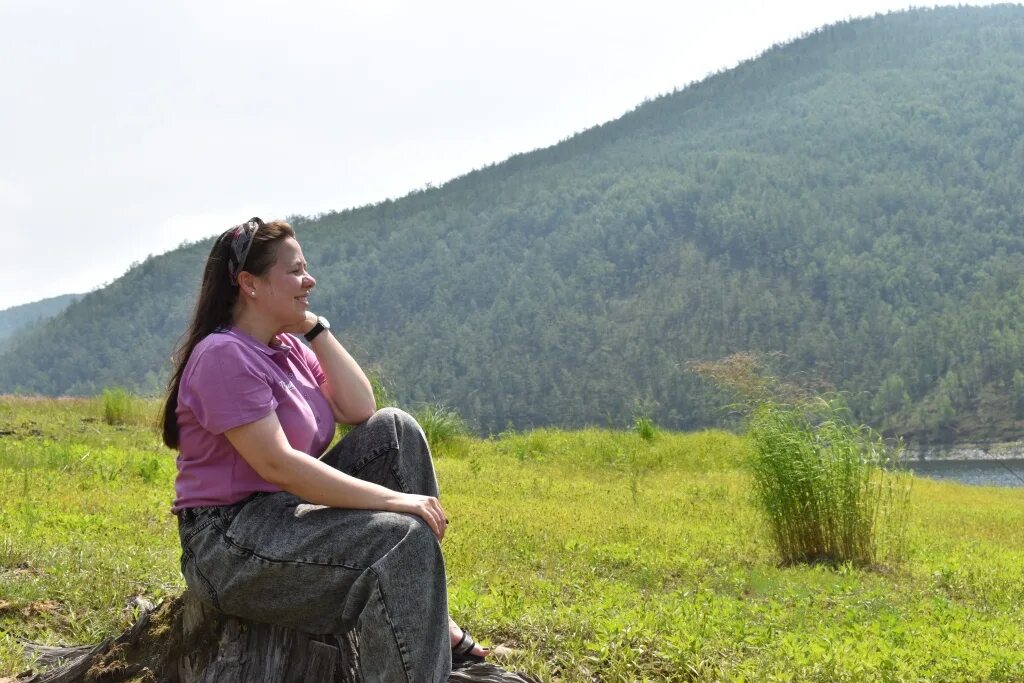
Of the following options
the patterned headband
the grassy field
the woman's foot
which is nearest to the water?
the grassy field

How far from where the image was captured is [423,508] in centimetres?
285

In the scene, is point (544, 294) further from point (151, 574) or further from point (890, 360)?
point (151, 574)

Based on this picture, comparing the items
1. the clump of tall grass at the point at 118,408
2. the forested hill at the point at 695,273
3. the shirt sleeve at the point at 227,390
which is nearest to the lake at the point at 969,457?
the forested hill at the point at 695,273

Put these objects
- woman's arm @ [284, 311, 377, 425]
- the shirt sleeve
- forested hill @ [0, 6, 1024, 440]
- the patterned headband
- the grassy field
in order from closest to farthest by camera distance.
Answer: the shirt sleeve → the patterned headband → woman's arm @ [284, 311, 377, 425] → the grassy field → forested hill @ [0, 6, 1024, 440]

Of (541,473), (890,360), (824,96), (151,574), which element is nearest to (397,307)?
(890,360)

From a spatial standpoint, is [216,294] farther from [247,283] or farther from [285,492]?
[285,492]

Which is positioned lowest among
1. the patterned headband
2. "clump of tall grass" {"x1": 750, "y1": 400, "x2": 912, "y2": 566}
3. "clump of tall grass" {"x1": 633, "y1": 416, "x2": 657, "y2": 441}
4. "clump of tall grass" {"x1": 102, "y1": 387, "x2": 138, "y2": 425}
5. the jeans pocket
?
"clump of tall grass" {"x1": 633, "y1": 416, "x2": 657, "y2": 441}

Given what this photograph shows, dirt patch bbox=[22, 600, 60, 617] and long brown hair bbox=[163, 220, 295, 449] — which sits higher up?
long brown hair bbox=[163, 220, 295, 449]

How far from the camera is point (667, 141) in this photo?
147m

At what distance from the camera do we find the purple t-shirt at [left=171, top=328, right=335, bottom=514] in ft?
9.33

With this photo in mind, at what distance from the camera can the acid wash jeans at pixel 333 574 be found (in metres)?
2.72

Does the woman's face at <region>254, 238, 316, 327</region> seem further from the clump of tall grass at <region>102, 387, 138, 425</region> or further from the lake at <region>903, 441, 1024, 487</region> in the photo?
the lake at <region>903, 441, 1024, 487</region>

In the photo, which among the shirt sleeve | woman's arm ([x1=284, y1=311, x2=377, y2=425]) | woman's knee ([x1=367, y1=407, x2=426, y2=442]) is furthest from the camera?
woman's arm ([x1=284, y1=311, x2=377, y2=425])

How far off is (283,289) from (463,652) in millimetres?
1375
